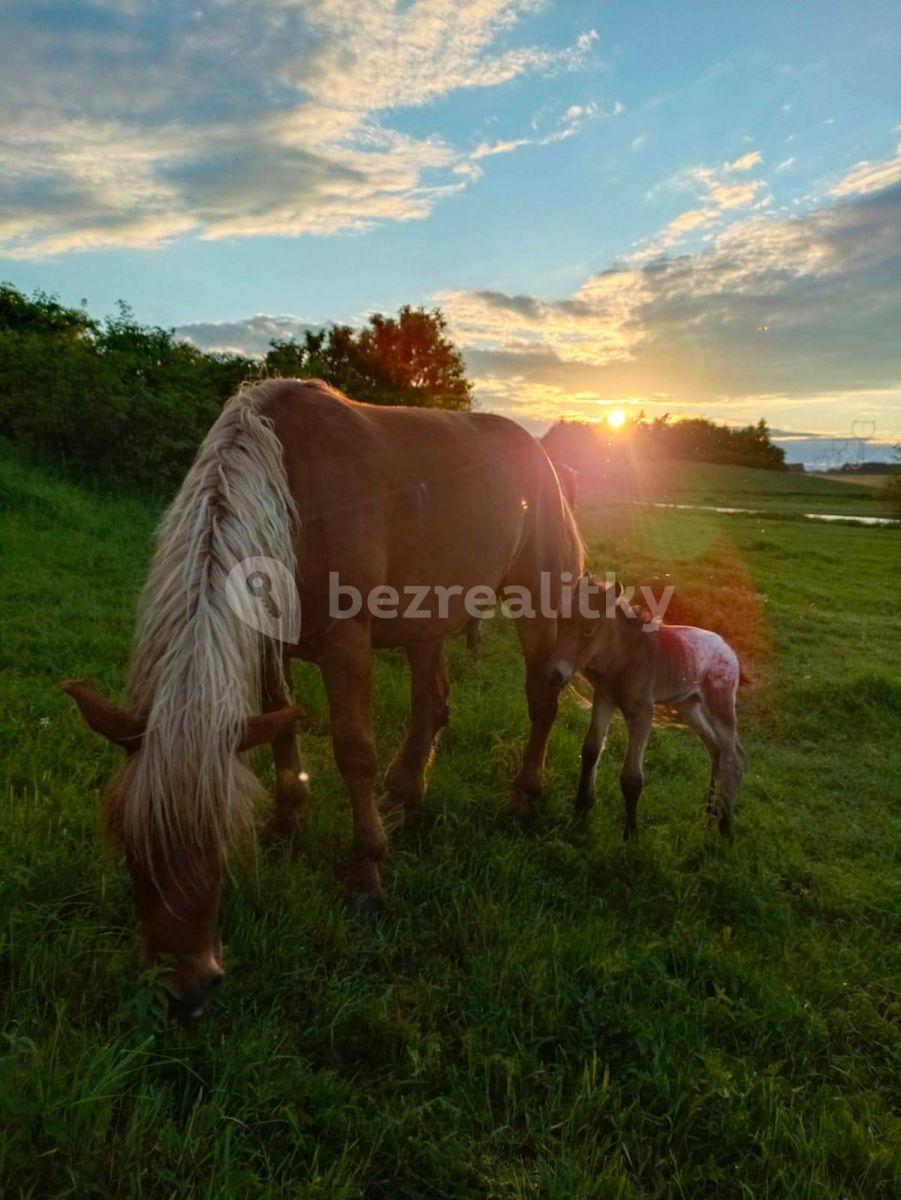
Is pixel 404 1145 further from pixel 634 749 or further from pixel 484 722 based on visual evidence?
pixel 484 722

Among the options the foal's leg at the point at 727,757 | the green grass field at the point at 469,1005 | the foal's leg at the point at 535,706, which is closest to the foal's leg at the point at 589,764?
the green grass field at the point at 469,1005

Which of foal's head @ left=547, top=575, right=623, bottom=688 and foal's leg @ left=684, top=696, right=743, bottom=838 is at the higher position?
foal's head @ left=547, top=575, right=623, bottom=688

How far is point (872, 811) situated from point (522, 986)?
377 cm

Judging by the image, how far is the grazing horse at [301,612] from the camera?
6.92 feet

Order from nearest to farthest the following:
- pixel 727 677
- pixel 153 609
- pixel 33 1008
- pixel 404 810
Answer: pixel 33 1008
pixel 153 609
pixel 404 810
pixel 727 677

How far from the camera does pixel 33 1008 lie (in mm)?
2199

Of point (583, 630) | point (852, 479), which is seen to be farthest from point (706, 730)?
point (852, 479)

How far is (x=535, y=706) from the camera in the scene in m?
4.58

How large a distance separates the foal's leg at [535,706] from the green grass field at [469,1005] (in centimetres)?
17

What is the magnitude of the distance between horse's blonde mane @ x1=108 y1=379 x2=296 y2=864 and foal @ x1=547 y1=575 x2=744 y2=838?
7.40ft

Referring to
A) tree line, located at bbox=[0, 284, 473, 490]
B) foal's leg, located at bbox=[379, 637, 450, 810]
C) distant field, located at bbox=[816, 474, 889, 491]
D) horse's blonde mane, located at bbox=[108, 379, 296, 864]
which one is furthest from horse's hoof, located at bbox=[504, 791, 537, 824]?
distant field, located at bbox=[816, 474, 889, 491]

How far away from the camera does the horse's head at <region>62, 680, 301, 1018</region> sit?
208 cm

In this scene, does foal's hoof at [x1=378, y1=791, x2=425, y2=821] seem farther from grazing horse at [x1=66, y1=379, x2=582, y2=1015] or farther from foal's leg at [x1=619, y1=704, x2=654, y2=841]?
foal's leg at [x1=619, y1=704, x2=654, y2=841]

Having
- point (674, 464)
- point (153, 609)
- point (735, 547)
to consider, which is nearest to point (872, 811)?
point (153, 609)
